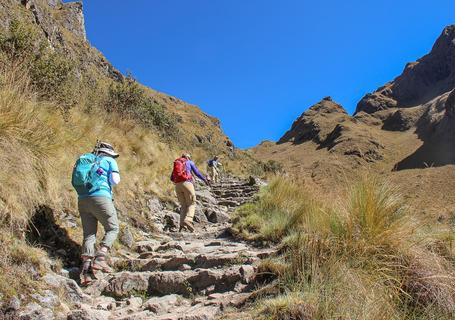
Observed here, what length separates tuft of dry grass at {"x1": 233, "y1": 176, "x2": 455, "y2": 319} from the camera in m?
3.95

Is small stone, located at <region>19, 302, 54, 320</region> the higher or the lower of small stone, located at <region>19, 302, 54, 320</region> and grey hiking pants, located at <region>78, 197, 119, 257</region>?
the lower

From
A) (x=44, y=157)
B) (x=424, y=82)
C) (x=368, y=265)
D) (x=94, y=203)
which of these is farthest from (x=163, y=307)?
(x=424, y=82)

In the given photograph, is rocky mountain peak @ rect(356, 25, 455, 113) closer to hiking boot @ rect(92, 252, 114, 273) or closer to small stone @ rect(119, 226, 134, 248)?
small stone @ rect(119, 226, 134, 248)

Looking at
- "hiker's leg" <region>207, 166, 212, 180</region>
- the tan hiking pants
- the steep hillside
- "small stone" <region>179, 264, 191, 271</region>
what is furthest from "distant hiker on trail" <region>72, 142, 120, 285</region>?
the steep hillside

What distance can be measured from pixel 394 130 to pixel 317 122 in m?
26.3

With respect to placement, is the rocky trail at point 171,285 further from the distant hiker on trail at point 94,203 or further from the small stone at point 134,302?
the distant hiker on trail at point 94,203

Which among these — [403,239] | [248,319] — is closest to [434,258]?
[403,239]

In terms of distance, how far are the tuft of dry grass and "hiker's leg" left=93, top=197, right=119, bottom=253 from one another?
7.09 ft

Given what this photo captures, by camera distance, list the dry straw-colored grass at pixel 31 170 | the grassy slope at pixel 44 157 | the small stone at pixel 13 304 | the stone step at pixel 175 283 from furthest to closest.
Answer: the stone step at pixel 175 283 → the grassy slope at pixel 44 157 → the dry straw-colored grass at pixel 31 170 → the small stone at pixel 13 304

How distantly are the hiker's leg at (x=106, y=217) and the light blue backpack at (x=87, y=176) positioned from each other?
182 millimetres

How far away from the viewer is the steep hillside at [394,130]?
114 m

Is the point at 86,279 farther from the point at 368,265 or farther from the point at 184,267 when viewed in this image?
the point at 368,265

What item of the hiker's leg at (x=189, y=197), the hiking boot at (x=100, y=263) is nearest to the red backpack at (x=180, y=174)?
the hiker's leg at (x=189, y=197)

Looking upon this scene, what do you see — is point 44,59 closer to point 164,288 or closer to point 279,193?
point 279,193
